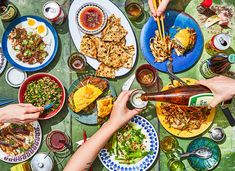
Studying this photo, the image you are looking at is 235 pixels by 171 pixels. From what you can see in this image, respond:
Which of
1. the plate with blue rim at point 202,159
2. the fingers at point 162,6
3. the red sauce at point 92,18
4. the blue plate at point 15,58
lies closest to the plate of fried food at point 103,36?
the red sauce at point 92,18

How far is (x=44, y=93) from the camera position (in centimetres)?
319

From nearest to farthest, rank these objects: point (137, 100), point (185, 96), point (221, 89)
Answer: point (221, 89), point (185, 96), point (137, 100)

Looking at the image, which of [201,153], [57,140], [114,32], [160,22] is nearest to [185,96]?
[201,153]

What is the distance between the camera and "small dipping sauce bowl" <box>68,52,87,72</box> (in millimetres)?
3182

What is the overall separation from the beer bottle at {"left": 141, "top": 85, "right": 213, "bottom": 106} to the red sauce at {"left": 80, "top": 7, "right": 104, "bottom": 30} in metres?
0.62

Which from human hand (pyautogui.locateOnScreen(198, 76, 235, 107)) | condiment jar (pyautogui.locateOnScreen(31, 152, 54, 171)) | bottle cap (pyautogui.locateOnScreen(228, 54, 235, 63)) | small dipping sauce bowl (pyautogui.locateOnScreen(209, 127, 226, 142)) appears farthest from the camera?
small dipping sauce bowl (pyautogui.locateOnScreen(209, 127, 226, 142))

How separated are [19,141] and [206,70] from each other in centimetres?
144

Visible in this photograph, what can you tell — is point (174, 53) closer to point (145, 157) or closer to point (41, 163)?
point (145, 157)

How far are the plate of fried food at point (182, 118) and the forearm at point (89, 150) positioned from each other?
1.26 feet

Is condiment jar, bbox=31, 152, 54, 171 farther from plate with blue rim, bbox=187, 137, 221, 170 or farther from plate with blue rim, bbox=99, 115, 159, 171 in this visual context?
plate with blue rim, bbox=187, 137, 221, 170

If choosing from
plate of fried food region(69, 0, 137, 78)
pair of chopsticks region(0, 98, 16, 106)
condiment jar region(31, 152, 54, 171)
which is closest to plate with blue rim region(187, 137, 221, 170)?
plate of fried food region(69, 0, 137, 78)

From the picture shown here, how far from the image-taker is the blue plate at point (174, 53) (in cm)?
322

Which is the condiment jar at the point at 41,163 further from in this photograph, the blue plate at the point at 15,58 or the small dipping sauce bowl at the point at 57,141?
the blue plate at the point at 15,58

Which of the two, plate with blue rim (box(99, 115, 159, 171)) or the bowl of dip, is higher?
the bowl of dip
